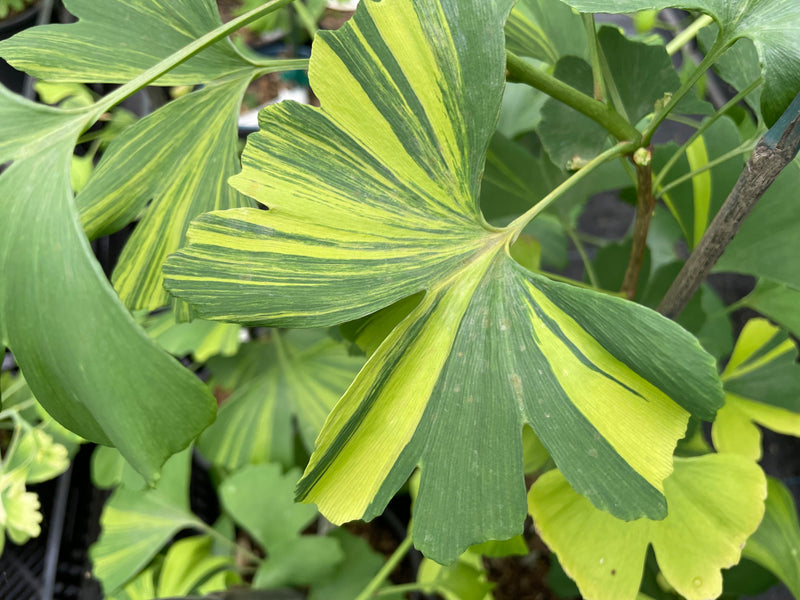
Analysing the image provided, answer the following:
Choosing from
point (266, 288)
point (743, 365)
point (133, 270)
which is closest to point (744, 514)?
point (743, 365)

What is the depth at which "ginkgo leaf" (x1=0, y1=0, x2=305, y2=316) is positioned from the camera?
1.27 feet

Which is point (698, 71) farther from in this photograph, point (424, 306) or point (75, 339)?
point (75, 339)

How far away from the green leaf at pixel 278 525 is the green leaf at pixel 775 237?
524mm

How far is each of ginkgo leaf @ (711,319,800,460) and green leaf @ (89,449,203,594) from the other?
63 cm

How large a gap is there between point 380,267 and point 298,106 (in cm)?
9

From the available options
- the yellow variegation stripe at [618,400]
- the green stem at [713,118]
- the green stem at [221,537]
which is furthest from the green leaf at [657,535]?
the green stem at [221,537]

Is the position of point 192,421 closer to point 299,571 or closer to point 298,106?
point 298,106

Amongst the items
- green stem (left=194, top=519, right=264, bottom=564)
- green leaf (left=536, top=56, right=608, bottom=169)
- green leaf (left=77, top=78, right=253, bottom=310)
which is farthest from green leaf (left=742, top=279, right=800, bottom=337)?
green stem (left=194, top=519, right=264, bottom=564)

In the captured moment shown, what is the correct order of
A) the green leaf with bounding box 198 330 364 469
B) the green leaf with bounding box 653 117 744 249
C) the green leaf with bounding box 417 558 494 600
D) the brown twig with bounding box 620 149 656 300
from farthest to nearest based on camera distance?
the green leaf with bounding box 198 330 364 469, the green leaf with bounding box 417 558 494 600, the green leaf with bounding box 653 117 744 249, the brown twig with bounding box 620 149 656 300

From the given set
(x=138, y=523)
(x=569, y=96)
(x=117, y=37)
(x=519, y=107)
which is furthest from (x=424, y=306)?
(x=138, y=523)

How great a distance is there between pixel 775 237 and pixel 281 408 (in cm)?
56

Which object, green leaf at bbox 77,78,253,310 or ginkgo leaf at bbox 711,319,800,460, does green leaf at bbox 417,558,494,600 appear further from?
green leaf at bbox 77,78,253,310

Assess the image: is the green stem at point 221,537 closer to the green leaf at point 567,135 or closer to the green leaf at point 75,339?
the green leaf at point 75,339

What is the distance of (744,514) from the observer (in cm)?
40
